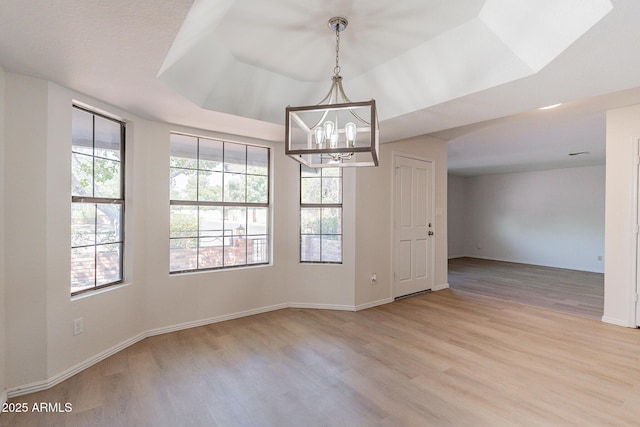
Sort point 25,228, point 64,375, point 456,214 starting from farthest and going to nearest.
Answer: point 456,214, point 64,375, point 25,228

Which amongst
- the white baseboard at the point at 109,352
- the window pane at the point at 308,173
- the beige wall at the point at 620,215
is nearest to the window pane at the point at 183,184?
the window pane at the point at 308,173

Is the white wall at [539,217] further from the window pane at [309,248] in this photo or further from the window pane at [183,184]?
the window pane at [183,184]

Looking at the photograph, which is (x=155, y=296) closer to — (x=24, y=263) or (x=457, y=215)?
(x=24, y=263)

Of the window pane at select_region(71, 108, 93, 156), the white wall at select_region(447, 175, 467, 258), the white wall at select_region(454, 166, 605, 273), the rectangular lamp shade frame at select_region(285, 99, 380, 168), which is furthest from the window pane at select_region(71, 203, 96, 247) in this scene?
the white wall at select_region(454, 166, 605, 273)

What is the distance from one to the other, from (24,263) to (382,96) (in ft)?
10.5

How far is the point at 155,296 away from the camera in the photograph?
10.1 ft

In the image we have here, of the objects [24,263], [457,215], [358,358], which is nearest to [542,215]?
[457,215]

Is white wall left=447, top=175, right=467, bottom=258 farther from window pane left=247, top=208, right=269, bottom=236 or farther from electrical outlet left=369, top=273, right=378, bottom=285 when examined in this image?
window pane left=247, top=208, right=269, bottom=236

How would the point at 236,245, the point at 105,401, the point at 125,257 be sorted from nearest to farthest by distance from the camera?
the point at 105,401, the point at 125,257, the point at 236,245

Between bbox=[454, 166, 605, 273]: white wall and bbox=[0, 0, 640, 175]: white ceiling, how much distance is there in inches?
176

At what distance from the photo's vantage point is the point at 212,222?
3443 mm

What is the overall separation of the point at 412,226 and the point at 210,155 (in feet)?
10.0

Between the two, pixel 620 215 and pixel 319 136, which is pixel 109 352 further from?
pixel 620 215

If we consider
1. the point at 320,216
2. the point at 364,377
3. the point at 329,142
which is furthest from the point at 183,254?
the point at 329,142
